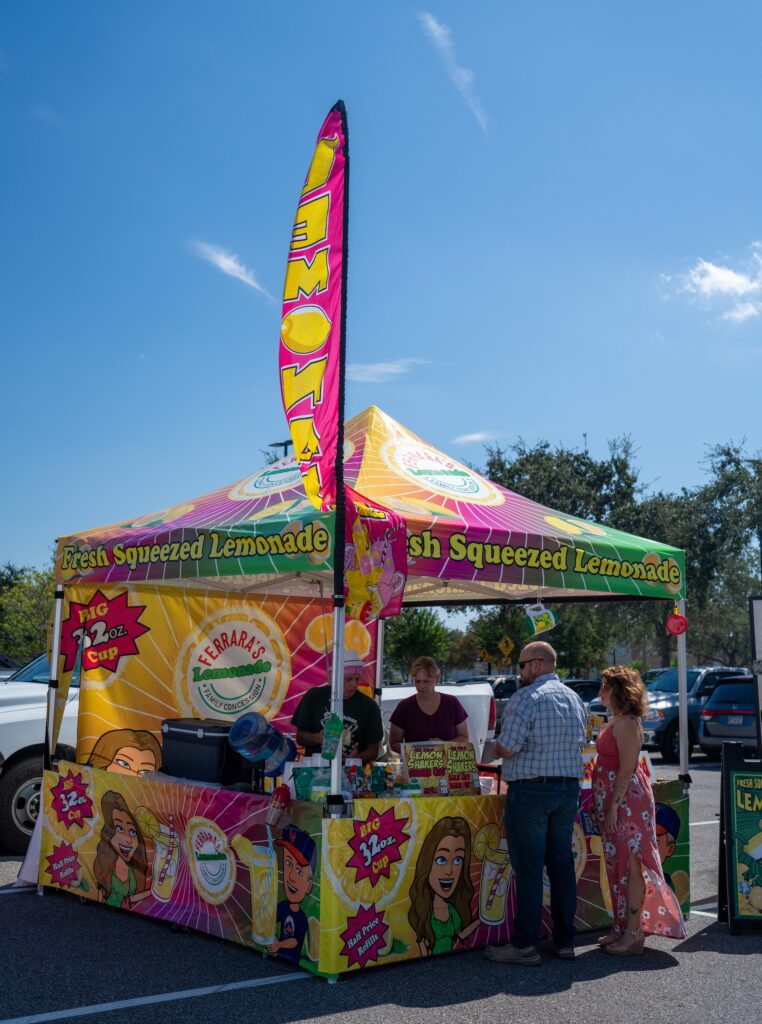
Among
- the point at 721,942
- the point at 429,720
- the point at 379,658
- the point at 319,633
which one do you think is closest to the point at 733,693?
the point at 379,658

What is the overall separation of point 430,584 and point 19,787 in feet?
12.9

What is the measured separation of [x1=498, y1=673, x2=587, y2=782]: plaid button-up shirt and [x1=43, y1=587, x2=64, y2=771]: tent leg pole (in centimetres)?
364

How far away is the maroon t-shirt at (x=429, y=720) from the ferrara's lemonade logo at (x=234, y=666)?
2.32m

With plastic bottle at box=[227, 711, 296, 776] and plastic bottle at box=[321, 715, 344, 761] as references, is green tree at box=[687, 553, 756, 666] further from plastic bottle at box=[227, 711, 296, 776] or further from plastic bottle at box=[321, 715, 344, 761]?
plastic bottle at box=[321, 715, 344, 761]

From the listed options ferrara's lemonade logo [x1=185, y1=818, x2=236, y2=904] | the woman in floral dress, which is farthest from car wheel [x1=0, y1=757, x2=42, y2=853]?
the woman in floral dress

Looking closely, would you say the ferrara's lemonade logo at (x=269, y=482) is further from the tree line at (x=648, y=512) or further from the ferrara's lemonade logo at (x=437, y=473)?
the tree line at (x=648, y=512)

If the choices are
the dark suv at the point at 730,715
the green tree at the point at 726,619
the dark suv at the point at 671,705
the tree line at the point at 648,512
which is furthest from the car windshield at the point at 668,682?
the tree line at the point at 648,512

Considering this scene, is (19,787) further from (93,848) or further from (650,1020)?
(650,1020)

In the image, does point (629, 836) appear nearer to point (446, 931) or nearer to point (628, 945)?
point (628, 945)

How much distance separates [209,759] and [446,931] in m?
1.88

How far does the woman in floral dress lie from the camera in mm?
5852

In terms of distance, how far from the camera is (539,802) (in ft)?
18.3

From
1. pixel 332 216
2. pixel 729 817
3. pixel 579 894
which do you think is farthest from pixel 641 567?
pixel 332 216

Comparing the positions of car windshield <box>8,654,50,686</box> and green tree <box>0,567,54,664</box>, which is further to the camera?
green tree <box>0,567,54,664</box>
